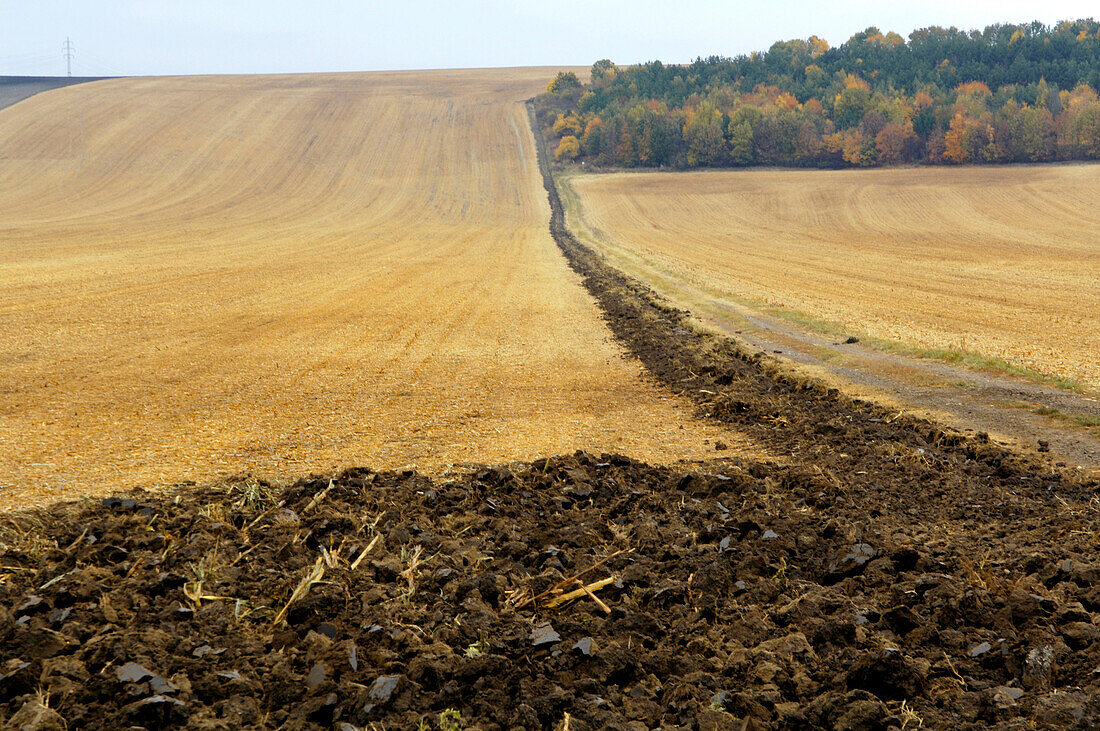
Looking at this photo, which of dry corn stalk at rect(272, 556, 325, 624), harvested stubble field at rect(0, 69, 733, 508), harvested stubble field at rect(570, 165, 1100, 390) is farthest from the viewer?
harvested stubble field at rect(570, 165, 1100, 390)

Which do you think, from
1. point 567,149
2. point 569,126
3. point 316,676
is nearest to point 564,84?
point 569,126

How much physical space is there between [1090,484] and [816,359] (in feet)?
23.4

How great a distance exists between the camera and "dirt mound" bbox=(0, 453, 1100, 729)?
4.11 meters

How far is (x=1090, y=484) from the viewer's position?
7.67m

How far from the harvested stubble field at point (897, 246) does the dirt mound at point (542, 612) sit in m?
8.01

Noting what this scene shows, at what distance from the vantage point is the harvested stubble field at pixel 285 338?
377 inches

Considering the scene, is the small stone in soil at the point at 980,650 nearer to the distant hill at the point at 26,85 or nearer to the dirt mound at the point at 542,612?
the dirt mound at the point at 542,612

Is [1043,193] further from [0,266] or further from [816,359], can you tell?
[0,266]

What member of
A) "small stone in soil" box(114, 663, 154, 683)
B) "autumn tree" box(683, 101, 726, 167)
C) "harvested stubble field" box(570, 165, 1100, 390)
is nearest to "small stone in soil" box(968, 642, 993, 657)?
"small stone in soil" box(114, 663, 154, 683)

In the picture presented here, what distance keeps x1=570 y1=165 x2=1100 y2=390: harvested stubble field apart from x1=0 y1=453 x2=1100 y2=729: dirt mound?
8.01 metres

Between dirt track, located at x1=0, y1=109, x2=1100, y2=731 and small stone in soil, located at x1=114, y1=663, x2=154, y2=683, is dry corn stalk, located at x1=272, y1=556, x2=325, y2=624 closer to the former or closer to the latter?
dirt track, located at x1=0, y1=109, x2=1100, y2=731

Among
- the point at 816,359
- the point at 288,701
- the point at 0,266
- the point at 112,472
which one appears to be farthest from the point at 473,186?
the point at 288,701

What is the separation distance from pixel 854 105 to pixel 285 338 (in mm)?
83102

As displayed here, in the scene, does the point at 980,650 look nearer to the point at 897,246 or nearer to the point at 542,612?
Answer: the point at 542,612
